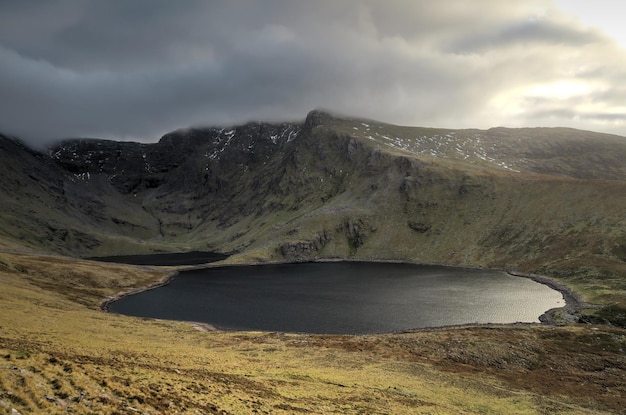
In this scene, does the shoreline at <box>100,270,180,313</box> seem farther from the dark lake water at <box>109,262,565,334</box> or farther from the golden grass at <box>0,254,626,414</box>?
the golden grass at <box>0,254,626,414</box>

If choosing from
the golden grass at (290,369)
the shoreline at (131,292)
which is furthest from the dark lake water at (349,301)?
the golden grass at (290,369)

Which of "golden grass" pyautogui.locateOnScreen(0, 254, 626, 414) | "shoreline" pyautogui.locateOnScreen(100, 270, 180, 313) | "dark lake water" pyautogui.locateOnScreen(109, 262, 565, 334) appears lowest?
"shoreline" pyautogui.locateOnScreen(100, 270, 180, 313)

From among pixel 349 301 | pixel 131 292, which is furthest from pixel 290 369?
pixel 131 292

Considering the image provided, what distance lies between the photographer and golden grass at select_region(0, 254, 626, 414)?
23141 millimetres

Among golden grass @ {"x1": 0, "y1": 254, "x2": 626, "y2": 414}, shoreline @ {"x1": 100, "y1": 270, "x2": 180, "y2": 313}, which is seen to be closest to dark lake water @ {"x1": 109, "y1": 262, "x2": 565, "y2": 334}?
shoreline @ {"x1": 100, "y1": 270, "x2": 180, "y2": 313}

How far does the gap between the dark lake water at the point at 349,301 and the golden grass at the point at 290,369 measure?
62.9ft

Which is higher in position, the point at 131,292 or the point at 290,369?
the point at 290,369

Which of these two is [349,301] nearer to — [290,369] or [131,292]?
[290,369]

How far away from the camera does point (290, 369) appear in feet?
161

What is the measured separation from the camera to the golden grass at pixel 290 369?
23.1 metres

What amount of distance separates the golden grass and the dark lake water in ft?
62.9

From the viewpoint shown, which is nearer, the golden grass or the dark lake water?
the golden grass

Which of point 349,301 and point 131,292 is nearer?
point 349,301

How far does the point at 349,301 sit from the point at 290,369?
73.3 meters
